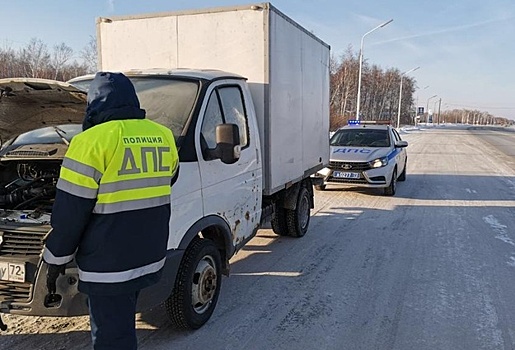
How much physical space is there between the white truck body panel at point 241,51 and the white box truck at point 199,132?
0.01 meters

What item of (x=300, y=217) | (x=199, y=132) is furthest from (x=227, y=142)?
(x=300, y=217)

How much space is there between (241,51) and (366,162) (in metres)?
5.94

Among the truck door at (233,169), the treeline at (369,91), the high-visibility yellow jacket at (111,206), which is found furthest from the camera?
the treeline at (369,91)

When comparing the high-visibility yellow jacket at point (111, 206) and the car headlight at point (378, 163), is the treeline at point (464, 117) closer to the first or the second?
the car headlight at point (378, 163)

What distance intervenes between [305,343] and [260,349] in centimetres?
38

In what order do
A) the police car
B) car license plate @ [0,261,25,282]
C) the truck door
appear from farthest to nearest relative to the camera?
the police car, the truck door, car license plate @ [0,261,25,282]

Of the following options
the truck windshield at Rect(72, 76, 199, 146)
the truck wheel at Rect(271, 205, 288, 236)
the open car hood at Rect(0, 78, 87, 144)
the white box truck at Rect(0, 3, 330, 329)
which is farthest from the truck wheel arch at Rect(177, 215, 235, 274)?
the truck wheel at Rect(271, 205, 288, 236)

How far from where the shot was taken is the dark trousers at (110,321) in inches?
93.4

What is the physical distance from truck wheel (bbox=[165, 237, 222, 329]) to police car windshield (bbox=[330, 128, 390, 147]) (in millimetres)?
8067

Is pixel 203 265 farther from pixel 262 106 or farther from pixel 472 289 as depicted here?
pixel 472 289

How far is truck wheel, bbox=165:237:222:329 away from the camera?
354 cm

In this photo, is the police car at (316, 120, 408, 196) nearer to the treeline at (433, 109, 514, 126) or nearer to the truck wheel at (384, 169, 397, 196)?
the truck wheel at (384, 169, 397, 196)

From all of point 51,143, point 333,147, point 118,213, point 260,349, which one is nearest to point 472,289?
point 260,349

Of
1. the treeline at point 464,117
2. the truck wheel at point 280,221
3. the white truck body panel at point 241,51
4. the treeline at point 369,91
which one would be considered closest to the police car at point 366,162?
the truck wheel at point 280,221
